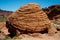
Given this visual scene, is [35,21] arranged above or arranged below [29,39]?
above

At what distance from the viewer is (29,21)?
1498 centimetres

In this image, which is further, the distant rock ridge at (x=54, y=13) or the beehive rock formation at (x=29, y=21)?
the distant rock ridge at (x=54, y=13)

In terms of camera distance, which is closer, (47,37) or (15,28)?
(47,37)

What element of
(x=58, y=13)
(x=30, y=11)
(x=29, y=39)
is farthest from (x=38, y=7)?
(x=58, y=13)

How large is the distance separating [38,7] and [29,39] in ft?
12.7

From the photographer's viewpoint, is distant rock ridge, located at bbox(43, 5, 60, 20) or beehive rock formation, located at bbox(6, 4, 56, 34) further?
Answer: distant rock ridge, located at bbox(43, 5, 60, 20)

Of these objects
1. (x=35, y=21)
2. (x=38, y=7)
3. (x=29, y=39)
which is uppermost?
(x=38, y=7)

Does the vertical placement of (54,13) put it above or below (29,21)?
above

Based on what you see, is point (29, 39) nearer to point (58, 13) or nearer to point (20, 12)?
point (20, 12)

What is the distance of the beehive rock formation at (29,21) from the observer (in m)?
14.7

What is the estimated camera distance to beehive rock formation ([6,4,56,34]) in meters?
14.7

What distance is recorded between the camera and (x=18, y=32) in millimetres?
14680

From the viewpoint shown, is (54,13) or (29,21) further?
(54,13)

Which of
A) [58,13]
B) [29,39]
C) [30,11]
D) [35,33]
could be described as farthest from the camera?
[58,13]
